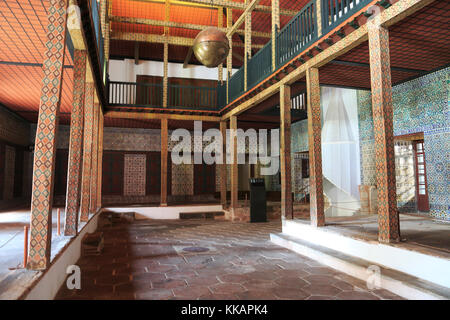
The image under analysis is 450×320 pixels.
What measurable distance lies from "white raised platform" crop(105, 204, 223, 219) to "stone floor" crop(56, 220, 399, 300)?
3.57 m

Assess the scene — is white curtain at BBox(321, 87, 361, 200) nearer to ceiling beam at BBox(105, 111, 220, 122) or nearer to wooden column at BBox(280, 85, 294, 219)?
wooden column at BBox(280, 85, 294, 219)

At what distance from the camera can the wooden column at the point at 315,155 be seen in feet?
19.5

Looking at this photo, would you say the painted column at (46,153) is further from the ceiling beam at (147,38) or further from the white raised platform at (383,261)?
the ceiling beam at (147,38)

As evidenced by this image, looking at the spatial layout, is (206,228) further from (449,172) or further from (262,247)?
(449,172)

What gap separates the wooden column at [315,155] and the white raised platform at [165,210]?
19.8 feet

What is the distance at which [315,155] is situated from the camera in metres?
6.01

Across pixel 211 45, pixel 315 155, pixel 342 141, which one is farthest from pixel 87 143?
pixel 342 141

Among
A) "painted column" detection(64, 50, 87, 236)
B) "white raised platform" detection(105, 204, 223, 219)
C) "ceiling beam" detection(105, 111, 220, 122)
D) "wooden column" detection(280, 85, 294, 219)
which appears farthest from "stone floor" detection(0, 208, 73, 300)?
"ceiling beam" detection(105, 111, 220, 122)

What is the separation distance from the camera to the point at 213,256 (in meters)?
5.47

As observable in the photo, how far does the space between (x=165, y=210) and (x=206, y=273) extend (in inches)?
275

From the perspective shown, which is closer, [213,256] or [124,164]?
[213,256]

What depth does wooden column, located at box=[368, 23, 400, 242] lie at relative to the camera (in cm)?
423
